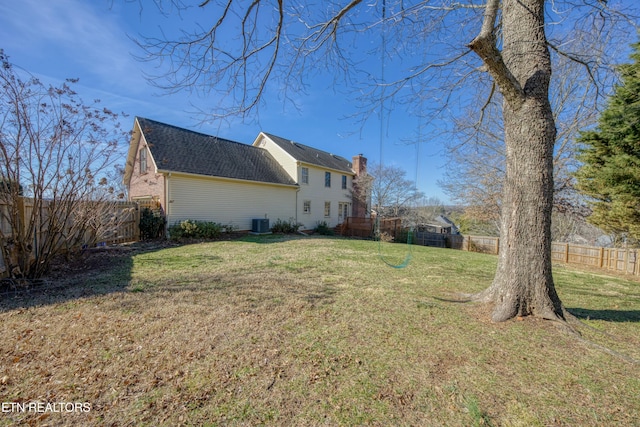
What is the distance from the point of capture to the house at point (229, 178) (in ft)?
41.7

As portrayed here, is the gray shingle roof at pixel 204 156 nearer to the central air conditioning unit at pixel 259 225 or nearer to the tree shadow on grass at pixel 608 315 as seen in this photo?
the central air conditioning unit at pixel 259 225

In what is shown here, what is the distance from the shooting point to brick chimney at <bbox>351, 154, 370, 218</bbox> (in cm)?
2427

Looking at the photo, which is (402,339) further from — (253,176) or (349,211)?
(349,211)

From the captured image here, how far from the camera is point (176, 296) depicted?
4.27 m

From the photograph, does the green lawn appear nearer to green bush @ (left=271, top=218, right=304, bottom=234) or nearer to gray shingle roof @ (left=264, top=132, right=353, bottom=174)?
green bush @ (left=271, top=218, right=304, bottom=234)

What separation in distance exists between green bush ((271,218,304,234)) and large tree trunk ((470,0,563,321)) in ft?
46.0

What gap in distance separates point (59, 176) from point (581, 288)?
11.0 m

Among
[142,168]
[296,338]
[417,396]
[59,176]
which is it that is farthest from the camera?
[142,168]

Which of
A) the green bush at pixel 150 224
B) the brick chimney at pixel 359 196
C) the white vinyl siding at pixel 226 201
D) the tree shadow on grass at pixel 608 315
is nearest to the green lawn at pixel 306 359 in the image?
the tree shadow on grass at pixel 608 315

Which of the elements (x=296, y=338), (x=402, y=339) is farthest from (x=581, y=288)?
(x=296, y=338)

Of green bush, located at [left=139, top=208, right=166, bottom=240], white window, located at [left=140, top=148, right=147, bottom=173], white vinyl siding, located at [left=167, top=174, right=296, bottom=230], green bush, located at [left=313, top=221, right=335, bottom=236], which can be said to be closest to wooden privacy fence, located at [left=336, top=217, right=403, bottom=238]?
green bush, located at [left=313, top=221, right=335, bottom=236]

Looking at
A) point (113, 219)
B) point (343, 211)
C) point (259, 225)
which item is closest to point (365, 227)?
point (343, 211)

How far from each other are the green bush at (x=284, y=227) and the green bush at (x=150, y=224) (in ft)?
20.3

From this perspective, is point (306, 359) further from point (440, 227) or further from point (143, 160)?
point (440, 227)
